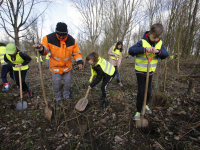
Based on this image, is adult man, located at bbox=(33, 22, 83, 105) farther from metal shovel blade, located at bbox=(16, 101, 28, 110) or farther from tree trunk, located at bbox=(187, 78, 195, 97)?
tree trunk, located at bbox=(187, 78, 195, 97)

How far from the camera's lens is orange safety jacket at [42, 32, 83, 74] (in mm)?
2680

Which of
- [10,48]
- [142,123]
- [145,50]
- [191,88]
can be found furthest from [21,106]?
[191,88]

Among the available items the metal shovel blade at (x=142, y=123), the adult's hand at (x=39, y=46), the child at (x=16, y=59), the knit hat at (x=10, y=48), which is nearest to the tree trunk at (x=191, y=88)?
the metal shovel blade at (x=142, y=123)

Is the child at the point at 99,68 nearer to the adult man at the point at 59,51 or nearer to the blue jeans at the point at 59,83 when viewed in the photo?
the adult man at the point at 59,51

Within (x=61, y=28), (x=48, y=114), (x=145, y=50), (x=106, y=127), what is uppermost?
(x=61, y=28)

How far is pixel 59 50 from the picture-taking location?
2.74 metres

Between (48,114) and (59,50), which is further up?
(59,50)

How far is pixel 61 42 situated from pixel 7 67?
8.61ft

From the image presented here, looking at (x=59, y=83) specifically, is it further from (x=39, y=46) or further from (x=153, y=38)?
(x=153, y=38)

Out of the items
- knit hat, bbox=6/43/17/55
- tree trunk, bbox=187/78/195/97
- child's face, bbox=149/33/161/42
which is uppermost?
child's face, bbox=149/33/161/42

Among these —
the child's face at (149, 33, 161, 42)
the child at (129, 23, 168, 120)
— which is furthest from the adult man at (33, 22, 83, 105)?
the child's face at (149, 33, 161, 42)

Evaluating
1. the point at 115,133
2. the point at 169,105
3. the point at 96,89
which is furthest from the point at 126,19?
the point at 115,133

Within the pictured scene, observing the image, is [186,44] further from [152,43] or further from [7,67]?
[7,67]

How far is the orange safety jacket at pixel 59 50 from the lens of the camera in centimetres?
268
